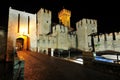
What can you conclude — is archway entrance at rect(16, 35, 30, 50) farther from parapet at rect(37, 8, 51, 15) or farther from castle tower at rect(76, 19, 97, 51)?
castle tower at rect(76, 19, 97, 51)

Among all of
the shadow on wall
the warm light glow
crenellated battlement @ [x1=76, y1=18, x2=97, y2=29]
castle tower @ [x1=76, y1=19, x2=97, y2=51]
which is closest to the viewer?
the shadow on wall

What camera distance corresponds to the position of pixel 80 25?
139ft

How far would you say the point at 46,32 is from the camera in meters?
35.9

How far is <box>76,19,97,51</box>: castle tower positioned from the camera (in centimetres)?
4041

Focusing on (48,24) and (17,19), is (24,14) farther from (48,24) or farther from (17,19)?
(48,24)

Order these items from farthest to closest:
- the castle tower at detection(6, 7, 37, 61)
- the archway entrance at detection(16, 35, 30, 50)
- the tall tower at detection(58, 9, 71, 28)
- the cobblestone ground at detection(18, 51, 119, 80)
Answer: the tall tower at detection(58, 9, 71, 28) < the archway entrance at detection(16, 35, 30, 50) < the castle tower at detection(6, 7, 37, 61) < the cobblestone ground at detection(18, 51, 119, 80)

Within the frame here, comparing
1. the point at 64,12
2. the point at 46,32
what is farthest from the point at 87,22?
the point at 46,32

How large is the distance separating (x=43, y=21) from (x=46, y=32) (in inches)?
120

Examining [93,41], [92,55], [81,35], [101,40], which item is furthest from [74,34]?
[92,55]

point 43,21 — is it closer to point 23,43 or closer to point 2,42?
point 23,43

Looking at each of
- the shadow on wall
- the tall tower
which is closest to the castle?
the tall tower

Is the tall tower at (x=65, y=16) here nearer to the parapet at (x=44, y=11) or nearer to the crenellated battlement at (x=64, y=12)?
the crenellated battlement at (x=64, y=12)

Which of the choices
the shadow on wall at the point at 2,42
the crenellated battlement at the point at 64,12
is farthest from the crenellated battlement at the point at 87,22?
the shadow on wall at the point at 2,42

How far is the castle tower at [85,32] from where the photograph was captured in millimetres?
40406
